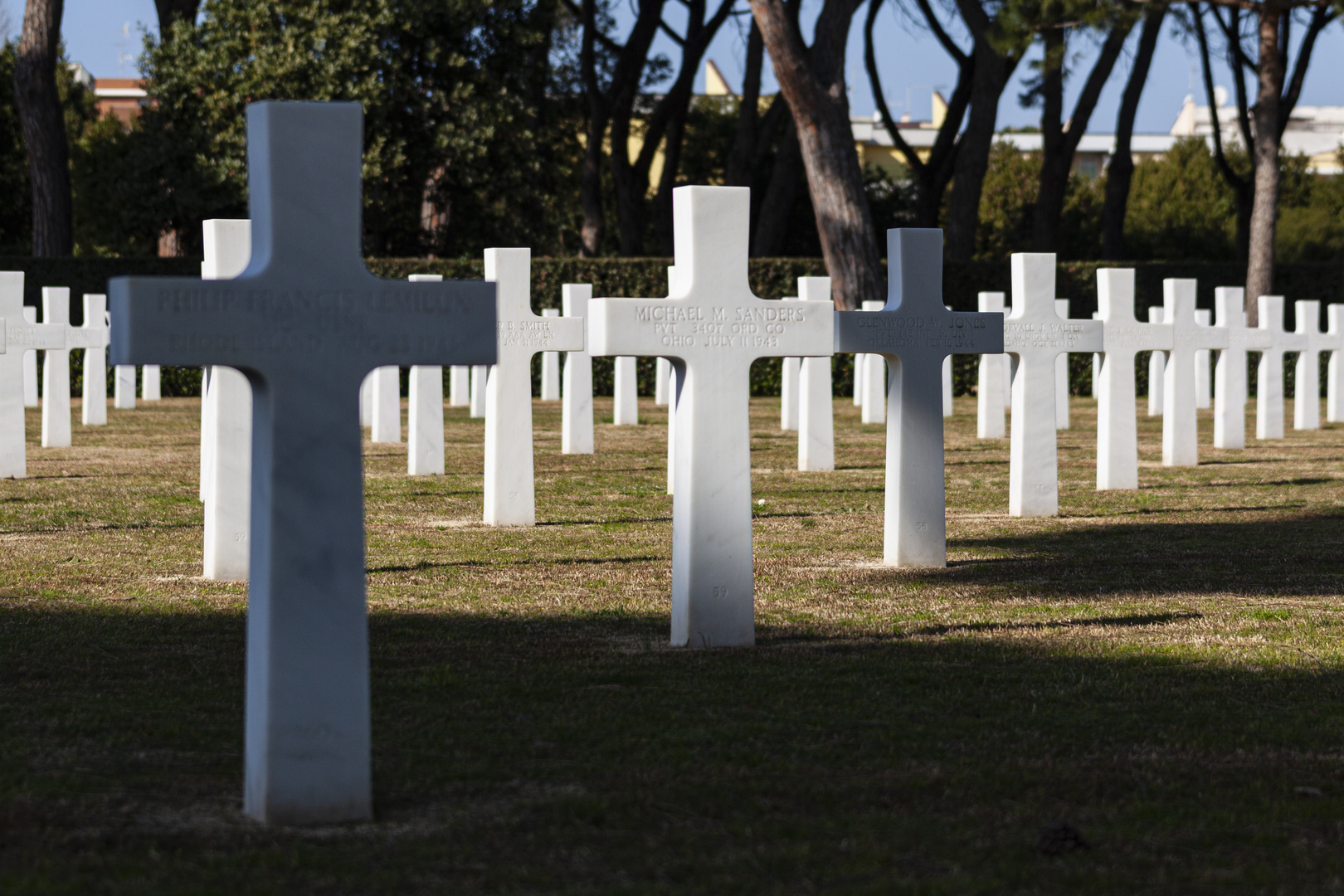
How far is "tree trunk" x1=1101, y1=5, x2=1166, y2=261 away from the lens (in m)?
28.4

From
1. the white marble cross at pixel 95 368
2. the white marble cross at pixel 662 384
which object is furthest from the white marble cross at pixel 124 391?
the white marble cross at pixel 662 384

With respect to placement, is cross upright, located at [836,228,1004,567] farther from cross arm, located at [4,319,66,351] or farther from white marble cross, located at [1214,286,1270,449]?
white marble cross, located at [1214,286,1270,449]

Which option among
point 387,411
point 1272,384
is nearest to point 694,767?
point 387,411

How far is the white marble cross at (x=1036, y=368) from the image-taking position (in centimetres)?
1002

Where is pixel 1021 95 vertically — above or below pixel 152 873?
above

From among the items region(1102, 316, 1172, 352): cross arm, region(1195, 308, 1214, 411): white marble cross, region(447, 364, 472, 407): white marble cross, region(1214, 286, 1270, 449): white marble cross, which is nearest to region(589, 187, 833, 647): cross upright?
region(1102, 316, 1172, 352): cross arm

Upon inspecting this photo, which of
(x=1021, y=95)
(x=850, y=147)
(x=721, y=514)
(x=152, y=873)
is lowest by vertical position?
(x=152, y=873)

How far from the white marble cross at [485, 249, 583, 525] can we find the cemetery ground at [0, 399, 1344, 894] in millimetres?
255

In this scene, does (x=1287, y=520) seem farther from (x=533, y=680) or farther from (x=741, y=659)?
(x=533, y=680)

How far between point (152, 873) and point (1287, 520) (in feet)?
27.9

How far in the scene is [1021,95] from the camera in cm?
3281

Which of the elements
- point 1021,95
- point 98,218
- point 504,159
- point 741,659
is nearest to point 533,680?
point 741,659

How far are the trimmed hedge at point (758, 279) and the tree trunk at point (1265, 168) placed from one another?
9.42ft

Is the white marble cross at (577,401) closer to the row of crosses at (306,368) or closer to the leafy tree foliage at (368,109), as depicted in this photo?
the row of crosses at (306,368)
